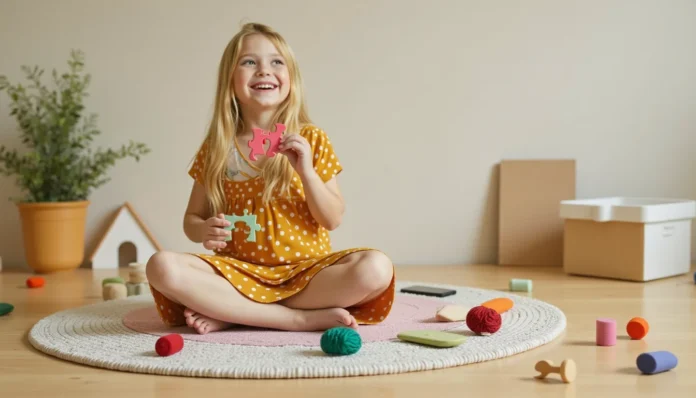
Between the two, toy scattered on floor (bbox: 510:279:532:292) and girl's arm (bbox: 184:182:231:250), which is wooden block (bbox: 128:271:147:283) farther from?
toy scattered on floor (bbox: 510:279:532:292)

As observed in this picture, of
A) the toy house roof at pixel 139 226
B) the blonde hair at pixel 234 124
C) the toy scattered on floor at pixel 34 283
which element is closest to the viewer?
the blonde hair at pixel 234 124

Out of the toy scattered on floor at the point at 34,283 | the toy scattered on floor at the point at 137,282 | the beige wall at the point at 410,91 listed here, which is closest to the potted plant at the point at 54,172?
the beige wall at the point at 410,91

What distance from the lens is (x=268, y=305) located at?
1459 millimetres

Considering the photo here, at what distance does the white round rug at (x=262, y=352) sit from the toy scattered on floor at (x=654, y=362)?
0.66ft

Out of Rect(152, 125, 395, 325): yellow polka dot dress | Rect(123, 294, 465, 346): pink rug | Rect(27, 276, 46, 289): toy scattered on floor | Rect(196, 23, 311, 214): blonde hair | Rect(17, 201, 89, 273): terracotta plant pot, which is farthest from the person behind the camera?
Rect(17, 201, 89, 273): terracotta plant pot

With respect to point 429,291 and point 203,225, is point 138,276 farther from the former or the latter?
point 429,291

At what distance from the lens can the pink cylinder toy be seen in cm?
138

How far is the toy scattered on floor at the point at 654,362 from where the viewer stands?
1.17 metres

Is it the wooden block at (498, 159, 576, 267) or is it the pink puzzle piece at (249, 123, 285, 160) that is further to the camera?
the wooden block at (498, 159, 576, 267)

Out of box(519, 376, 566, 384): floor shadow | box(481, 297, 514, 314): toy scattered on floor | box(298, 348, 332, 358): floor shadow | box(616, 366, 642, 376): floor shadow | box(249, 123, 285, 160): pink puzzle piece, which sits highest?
box(249, 123, 285, 160): pink puzzle piece

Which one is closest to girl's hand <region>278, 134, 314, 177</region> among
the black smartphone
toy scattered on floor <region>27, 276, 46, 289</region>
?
the black smartphone

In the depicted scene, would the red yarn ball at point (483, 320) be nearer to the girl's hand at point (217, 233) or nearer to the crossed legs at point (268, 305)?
the crossed legs at point (268, 305)

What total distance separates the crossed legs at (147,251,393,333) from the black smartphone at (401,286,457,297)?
1.44 feet

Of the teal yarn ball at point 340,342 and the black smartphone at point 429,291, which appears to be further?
the black smartphone at point 429,291
